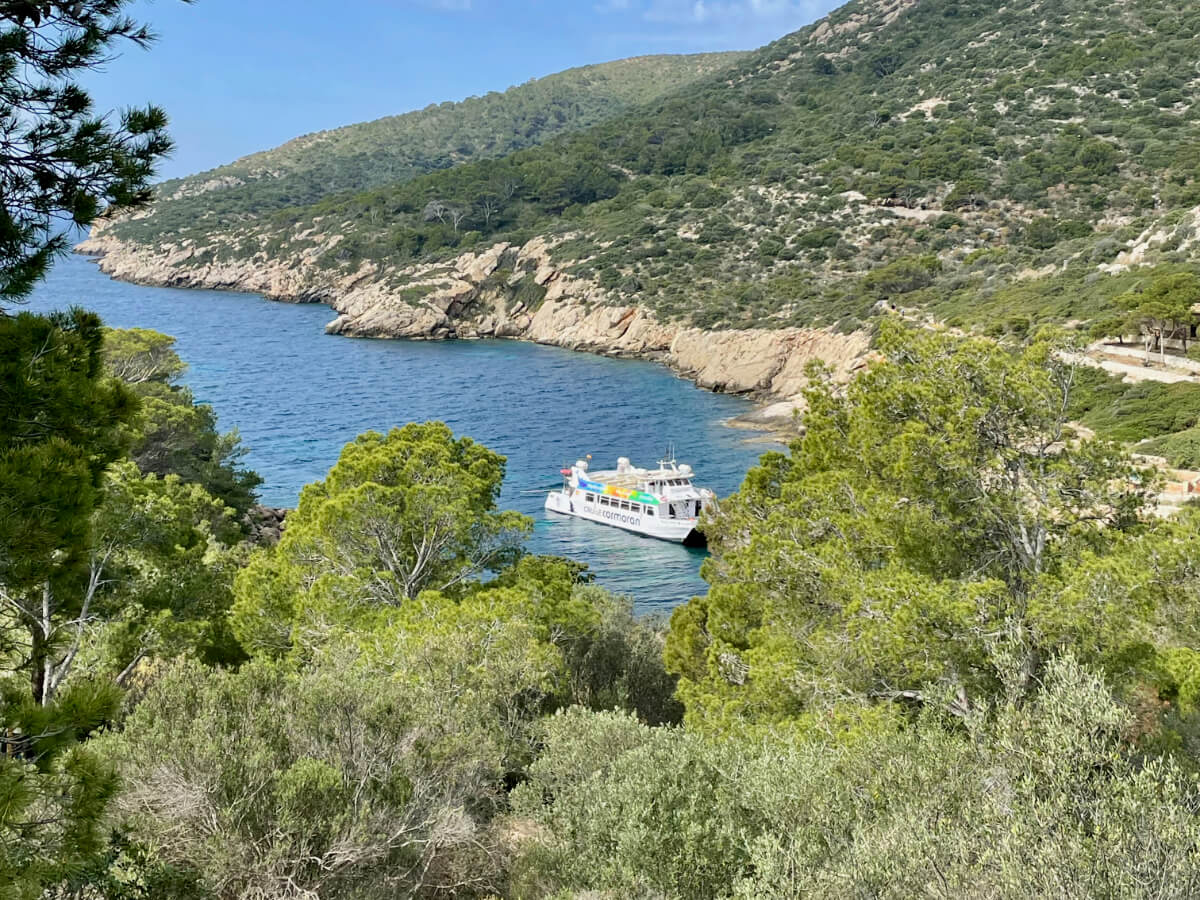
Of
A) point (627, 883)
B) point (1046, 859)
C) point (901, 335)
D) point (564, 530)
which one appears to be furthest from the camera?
point (564, 530)

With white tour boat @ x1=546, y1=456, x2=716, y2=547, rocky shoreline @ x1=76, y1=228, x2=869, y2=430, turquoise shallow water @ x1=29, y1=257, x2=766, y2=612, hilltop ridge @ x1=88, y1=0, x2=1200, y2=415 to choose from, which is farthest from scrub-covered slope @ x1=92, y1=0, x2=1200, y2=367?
white tour boat @ x1=546, y1=456, x2=716, y2=547

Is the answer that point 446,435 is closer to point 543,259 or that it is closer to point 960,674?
point 960,674

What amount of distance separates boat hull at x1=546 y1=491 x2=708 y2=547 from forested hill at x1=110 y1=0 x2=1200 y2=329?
17767 millimetres

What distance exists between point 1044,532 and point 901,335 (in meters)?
3.59

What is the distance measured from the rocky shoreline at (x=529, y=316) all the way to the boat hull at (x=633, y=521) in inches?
576

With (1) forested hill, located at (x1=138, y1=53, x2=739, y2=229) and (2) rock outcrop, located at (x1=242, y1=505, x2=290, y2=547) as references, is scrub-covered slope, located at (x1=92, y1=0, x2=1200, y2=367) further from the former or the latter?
(2) rock outcrop, located at (x1=242, y1=505, x2=290, y2=547)

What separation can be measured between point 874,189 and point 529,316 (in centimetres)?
3444

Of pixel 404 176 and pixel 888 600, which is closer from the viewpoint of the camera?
pixel 888 600

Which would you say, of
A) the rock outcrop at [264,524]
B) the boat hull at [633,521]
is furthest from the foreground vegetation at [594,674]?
the boat hull at [633,521]

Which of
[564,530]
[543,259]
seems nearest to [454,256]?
[543,259]

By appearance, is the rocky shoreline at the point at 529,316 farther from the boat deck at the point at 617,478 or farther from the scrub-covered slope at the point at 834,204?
the boat deck at the point at 617,478

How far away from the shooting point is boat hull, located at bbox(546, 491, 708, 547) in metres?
36.3

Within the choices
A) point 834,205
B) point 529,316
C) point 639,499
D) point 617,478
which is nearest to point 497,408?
point 617,478

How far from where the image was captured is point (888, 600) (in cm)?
880
